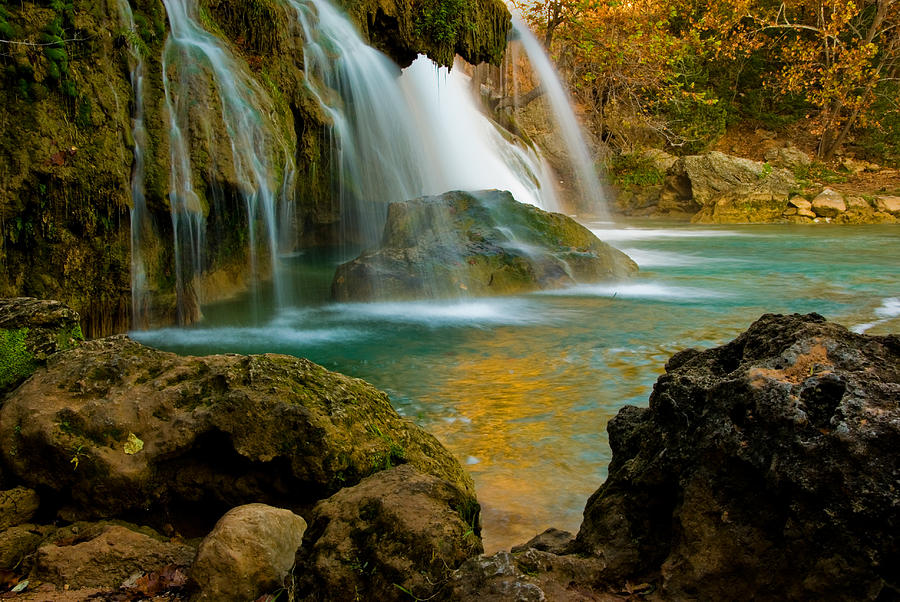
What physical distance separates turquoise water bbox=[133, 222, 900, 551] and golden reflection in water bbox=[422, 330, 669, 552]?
0.01 meters

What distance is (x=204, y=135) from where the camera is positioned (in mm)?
7371

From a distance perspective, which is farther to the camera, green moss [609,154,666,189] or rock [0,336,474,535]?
green moss [609,154,666,189]

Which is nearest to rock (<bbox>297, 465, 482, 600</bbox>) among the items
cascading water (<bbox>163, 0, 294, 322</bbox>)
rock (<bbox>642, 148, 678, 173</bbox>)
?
cascading water (<bbox>163, 0, 294, 322</bbox>)

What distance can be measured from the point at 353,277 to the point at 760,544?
24.7ft

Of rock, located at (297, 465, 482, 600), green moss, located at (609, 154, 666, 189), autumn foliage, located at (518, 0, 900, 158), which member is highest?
autumn foliage, located at (518, 0, 900, 158)

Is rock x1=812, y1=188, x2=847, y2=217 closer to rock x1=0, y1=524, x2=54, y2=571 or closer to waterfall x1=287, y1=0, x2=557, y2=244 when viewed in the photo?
waterfall x1=287, y1=0, x2=557, y2=244

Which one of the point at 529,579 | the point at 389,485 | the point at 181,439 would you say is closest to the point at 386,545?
the point at 389,485

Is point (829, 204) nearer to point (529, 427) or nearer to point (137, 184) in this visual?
point (529, 427)

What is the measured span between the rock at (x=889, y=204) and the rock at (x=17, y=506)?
22.3 meters

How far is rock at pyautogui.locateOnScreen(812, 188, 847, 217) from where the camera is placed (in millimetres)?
20062

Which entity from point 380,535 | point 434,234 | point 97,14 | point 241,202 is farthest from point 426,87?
point 380,535

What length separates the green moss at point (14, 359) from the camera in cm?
338

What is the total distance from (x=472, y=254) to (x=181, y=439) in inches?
265

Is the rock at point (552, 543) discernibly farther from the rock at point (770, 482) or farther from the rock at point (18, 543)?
the rock at point (18, 543)
